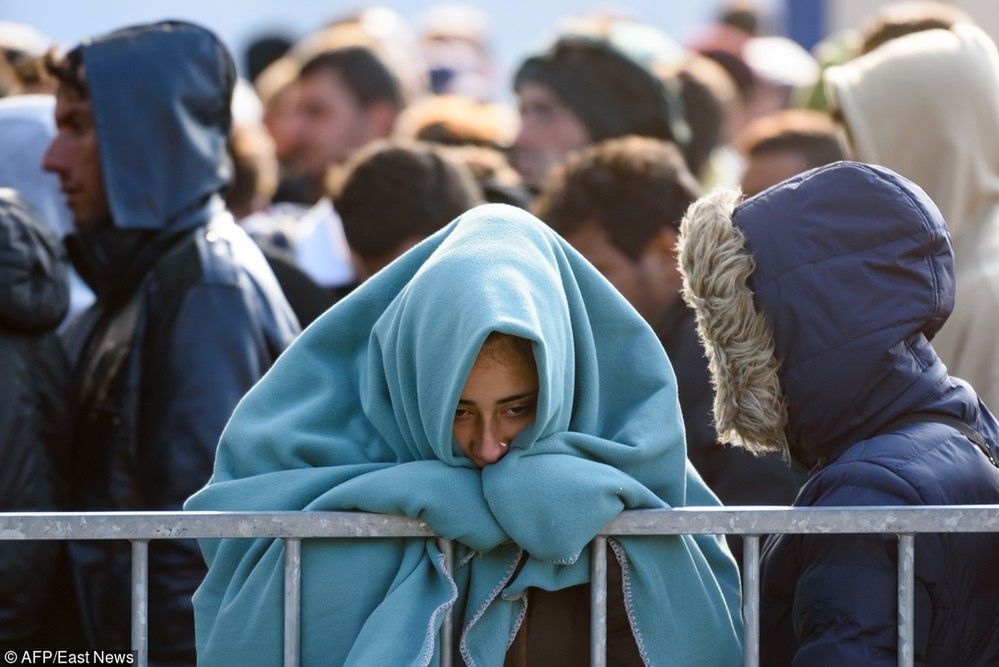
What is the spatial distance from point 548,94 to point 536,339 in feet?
11.4

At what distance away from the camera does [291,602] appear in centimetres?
254

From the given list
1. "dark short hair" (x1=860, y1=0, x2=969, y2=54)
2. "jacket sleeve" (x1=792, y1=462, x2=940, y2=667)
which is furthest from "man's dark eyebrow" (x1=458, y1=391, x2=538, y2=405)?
"dark short hair" (x1=860, y1=0, x2=969, y2=54)

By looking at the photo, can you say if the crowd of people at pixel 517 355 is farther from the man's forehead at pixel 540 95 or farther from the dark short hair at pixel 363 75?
the dark short hair at pixel 363 75

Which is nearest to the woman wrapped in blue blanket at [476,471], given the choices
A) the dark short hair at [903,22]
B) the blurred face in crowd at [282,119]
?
the dark short hair at [903,22]

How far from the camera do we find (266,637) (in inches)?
102

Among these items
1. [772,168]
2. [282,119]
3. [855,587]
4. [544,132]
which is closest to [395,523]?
[855,587]

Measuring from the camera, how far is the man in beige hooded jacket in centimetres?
404

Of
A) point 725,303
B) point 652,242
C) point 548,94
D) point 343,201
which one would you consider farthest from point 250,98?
point 725,303

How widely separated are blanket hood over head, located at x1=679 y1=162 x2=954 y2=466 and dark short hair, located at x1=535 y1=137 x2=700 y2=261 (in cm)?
154

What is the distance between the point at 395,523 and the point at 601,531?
1.01ft

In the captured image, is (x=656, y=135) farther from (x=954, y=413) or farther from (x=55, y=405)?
(x=954, y=413)

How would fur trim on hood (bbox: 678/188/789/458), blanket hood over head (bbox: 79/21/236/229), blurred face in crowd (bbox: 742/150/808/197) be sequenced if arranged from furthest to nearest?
blurred face in crowd (bbox: 742/150/808/197) → blanket hood over head (bbox: 79/21/236/229) → fur trim on hood (bbox: 678/188/789/458)

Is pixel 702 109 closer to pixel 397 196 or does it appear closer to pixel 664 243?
pixel 397 196

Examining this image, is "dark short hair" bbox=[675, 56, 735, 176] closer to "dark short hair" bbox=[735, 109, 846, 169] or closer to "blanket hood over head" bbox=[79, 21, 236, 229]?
"dark short hair" bbox=[735, 109, 846, 169]
